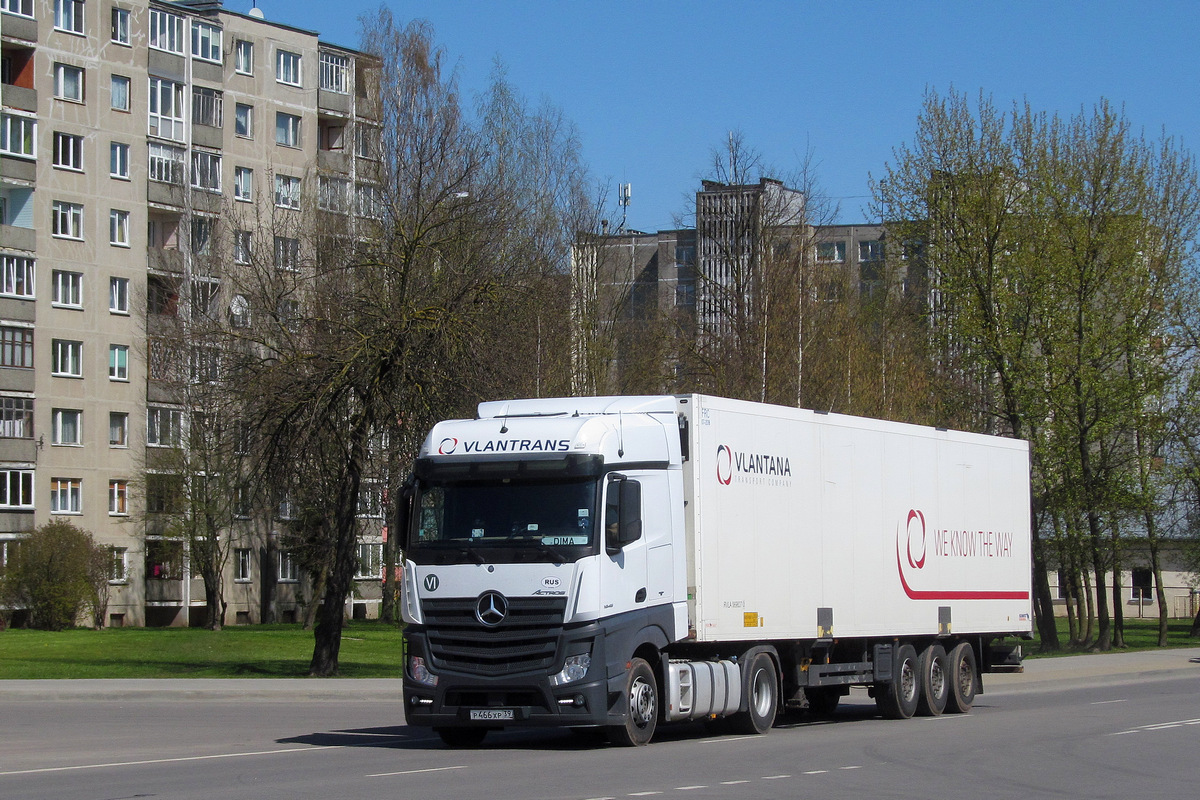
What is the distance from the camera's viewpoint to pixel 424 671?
15773 mm

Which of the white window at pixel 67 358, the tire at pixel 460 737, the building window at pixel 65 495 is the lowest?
the tire at pixel 460 737

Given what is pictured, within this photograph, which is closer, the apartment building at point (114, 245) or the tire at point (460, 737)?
the tire at point (460, 737)

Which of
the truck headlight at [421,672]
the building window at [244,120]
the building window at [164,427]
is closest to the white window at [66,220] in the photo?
the building window at [164,427]

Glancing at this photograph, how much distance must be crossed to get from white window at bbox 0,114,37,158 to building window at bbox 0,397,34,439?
33.5 ft

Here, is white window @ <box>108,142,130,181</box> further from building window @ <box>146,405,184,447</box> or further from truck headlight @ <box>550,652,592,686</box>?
truck headlight @ <box>550,652,592,686</box>

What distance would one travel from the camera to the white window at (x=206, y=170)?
6569 cm

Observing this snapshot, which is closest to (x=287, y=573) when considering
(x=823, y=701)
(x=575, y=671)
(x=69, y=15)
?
(x=69, y=15)

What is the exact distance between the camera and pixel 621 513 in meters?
15.6

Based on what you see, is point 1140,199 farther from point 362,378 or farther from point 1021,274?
point 362,378

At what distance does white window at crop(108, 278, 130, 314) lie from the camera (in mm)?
67500

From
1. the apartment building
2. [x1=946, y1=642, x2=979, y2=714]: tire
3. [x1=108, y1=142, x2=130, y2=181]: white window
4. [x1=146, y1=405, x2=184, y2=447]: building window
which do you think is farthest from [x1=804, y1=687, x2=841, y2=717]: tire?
[x1=108, y1=142, x2=130, y2=181]: white window

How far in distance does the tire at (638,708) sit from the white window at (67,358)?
178 feet

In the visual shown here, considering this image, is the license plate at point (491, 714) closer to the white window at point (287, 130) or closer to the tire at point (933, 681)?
the tire at point (933, 681)

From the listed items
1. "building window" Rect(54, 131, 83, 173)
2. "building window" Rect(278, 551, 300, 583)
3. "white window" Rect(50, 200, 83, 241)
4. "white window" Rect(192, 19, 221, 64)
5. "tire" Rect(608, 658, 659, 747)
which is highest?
"white window" Rect(192, 19, 221, 64)
